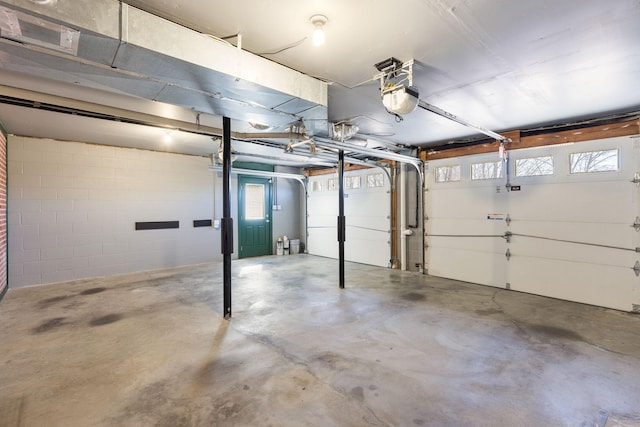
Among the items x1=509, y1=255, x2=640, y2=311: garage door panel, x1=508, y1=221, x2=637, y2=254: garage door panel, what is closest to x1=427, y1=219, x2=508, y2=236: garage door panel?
x1=508, y1=221, x2=637, y2=254: garage door panel

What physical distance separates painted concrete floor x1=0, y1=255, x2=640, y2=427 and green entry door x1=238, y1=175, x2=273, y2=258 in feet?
10.3

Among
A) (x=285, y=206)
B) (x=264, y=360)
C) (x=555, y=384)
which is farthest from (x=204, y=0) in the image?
(x=285, y=206)

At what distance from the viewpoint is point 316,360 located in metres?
2.42

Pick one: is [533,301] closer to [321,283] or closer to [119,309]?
[321,283]

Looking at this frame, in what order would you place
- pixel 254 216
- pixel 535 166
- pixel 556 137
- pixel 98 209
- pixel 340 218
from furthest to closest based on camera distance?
1. pixel 254 216
2. pixel 98 209
3. pixel 340 218
4. pixel 535 166
5. pixel 556 137

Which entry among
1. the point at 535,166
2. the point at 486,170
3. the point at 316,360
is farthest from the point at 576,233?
the point at 316,360

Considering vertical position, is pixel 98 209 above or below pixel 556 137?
below

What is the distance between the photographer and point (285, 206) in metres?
8.11

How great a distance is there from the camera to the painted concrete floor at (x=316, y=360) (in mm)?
1816

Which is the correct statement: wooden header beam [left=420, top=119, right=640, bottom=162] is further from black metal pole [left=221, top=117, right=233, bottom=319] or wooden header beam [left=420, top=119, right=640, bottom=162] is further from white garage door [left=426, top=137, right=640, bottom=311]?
black metal pole [left=221, top=117, right=233, bottom=319]

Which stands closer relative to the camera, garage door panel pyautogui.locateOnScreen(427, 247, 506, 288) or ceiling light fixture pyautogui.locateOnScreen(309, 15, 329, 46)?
ceiling light fixture pyautogui.locateOnScreen(309, 15, 329, 46)

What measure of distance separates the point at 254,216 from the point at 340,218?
3586 mm

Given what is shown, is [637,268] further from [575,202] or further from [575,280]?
[575,202]

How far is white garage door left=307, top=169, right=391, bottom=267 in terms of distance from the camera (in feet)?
20.6
